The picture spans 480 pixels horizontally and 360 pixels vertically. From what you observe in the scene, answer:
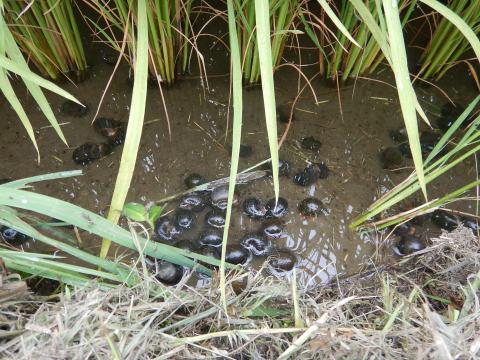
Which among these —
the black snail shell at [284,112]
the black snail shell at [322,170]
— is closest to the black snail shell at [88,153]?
the black snail shell at [284,112]

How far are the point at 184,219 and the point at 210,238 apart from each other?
106mm

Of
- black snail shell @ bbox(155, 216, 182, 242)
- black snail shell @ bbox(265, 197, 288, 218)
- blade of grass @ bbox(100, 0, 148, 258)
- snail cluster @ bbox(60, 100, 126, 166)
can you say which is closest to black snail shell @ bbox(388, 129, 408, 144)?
black snail shell @ bbox(265, 197, 288, 218)

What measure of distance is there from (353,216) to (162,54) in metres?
0.84

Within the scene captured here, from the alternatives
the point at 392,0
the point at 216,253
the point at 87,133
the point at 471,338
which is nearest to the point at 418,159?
the point at 392,0

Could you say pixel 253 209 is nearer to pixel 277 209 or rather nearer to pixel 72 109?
pixel 277 209

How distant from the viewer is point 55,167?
5.10 ft

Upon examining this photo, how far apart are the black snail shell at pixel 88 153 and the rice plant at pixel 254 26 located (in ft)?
1.89

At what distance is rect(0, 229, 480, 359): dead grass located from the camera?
0.95 metres

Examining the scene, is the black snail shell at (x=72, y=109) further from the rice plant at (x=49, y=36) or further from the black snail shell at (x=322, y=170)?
the black snail shell at (x=322, y=170)

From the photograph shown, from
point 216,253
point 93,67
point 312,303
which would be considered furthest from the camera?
point 93,67

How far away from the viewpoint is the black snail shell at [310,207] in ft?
5.03

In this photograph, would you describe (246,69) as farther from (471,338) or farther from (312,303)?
(471,338)

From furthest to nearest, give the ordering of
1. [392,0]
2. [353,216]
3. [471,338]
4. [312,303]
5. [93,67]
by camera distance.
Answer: [93,67] → [353,216] → [312,303] → [471,338] → [392,0]

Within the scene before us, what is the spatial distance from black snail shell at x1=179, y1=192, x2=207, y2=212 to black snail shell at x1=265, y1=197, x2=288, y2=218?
214mm
